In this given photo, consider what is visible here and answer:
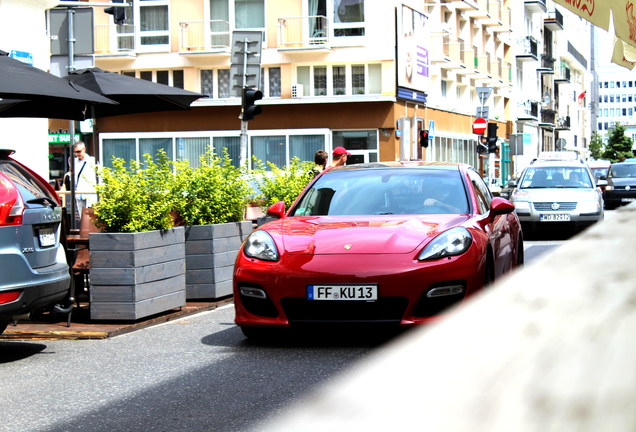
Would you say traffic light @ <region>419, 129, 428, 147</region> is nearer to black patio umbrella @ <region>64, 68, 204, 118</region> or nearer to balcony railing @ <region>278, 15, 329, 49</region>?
balcony railing @ <region>278, 15, 329, 49</region>

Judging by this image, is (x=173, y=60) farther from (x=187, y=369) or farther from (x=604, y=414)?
(x=604, y=414)

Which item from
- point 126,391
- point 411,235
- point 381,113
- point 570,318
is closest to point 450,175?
point 411,235

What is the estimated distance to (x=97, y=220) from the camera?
9078 mm

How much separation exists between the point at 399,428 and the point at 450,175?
8360 millimetres

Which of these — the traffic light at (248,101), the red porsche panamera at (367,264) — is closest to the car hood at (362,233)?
the red porsche panamera at (367,264)

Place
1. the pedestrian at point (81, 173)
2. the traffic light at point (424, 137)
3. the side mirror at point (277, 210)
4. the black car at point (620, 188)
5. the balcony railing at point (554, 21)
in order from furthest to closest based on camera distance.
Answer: the balcony railing at point (554, 21) < the traffic light at point (424, 137) < the black car at point (620, 188) < the pedestrian at point (81, 173) < the side mirror at point (277, 210)

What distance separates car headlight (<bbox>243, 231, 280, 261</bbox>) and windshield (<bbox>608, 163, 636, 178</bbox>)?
105ft

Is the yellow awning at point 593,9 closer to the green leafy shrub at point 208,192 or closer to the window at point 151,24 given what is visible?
the green leafy shrub at point 208,192

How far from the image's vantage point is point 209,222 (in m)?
10.7

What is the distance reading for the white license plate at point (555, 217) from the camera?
20.4 meters

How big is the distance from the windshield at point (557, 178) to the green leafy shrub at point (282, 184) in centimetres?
869

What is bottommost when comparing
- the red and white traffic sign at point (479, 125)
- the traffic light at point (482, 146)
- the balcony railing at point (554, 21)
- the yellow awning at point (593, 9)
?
the traffic light at point (482, 146)

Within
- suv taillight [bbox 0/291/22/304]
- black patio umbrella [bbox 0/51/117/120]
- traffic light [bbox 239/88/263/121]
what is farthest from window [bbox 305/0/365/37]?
suv taillight [bbox 0/291/22/304]

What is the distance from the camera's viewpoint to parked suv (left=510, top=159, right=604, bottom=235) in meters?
20.4
